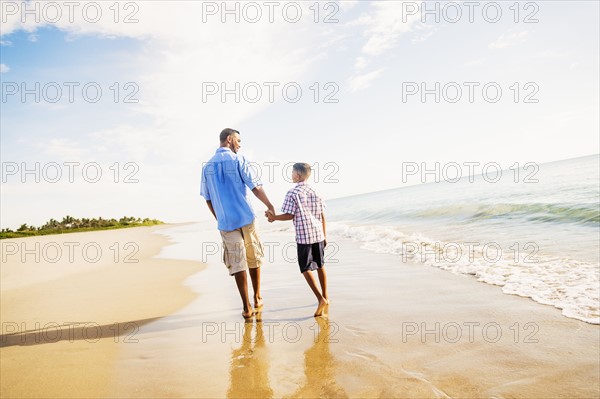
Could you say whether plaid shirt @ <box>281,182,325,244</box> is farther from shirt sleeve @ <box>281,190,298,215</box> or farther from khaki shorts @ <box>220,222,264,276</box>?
khaki shorts @ <box>220,222,264,276</box>

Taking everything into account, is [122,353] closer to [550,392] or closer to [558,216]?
[550,392]

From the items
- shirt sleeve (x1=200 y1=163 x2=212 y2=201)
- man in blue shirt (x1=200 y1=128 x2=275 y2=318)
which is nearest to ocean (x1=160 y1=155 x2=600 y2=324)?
man in blue shirt (x1=200 y1=128 x2=275 y2=318)

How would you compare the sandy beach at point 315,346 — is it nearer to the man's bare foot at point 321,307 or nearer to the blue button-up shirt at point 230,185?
the man's bare foot at point 321,307

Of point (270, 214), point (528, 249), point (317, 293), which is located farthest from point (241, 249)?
point (528, 249)

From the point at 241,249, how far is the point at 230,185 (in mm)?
840

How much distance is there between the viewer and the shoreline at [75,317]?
2844 millimetres

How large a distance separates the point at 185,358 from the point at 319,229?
7.16 feet

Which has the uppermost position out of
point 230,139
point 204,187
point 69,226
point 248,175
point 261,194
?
point 230,139

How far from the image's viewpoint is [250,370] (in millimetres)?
2766

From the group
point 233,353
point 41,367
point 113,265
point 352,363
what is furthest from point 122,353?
point 113,265

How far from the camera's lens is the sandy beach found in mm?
2459

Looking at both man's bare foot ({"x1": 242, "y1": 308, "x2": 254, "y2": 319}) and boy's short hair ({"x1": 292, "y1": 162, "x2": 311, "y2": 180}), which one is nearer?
man's bare foot ({"x1": 242, "y1": 308, "x2": 254, "y2": 319})

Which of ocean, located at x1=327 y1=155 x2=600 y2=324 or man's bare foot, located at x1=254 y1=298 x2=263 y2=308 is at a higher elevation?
ocean, located at x1=327 y1=155 x2=600 y2=324

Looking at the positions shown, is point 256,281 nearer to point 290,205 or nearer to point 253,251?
point 253,251
